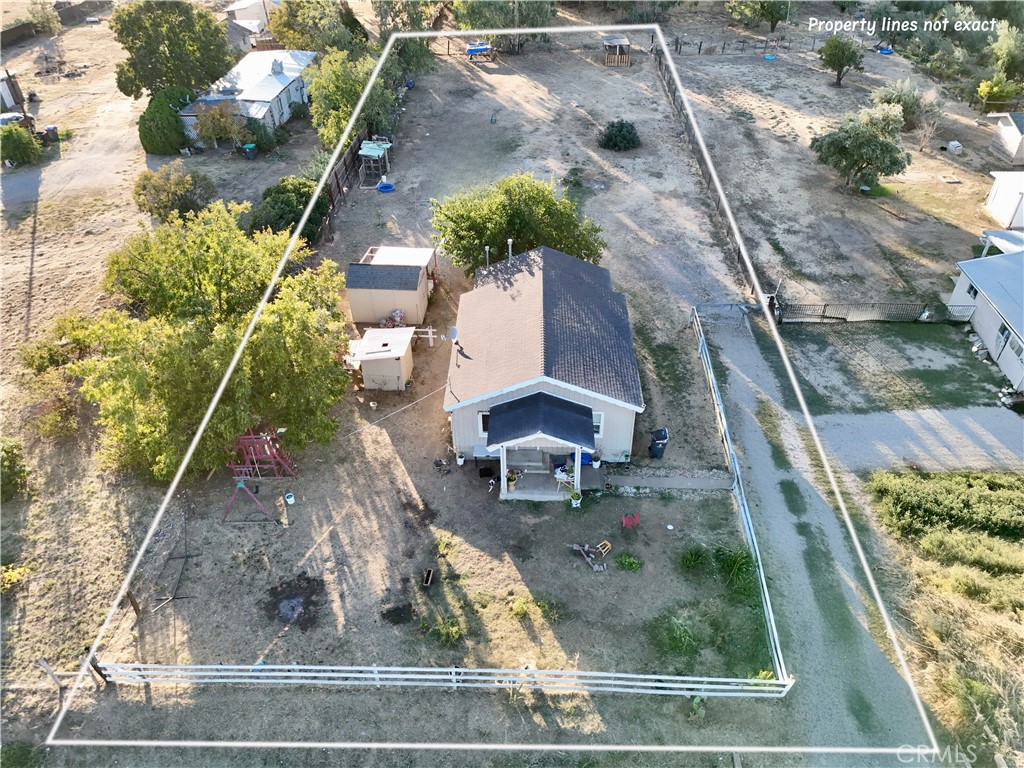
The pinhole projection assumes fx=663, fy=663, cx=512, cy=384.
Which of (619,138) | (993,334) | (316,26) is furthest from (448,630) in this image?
(316,26)

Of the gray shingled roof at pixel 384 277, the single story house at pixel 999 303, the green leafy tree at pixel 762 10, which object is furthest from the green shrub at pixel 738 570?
the green leafy tree at pixel 762 10

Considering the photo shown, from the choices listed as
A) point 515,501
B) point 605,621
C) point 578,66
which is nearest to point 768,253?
point 515,501

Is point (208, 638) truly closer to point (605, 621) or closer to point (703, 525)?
point (605, 621)

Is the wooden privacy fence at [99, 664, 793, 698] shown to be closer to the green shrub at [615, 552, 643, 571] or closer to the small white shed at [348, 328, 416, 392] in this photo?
the green shrub at [615, 552, 643, 571]

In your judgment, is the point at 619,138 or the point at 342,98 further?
the point at 619,138

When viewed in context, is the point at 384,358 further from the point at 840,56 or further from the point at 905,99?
the point at 840,56
